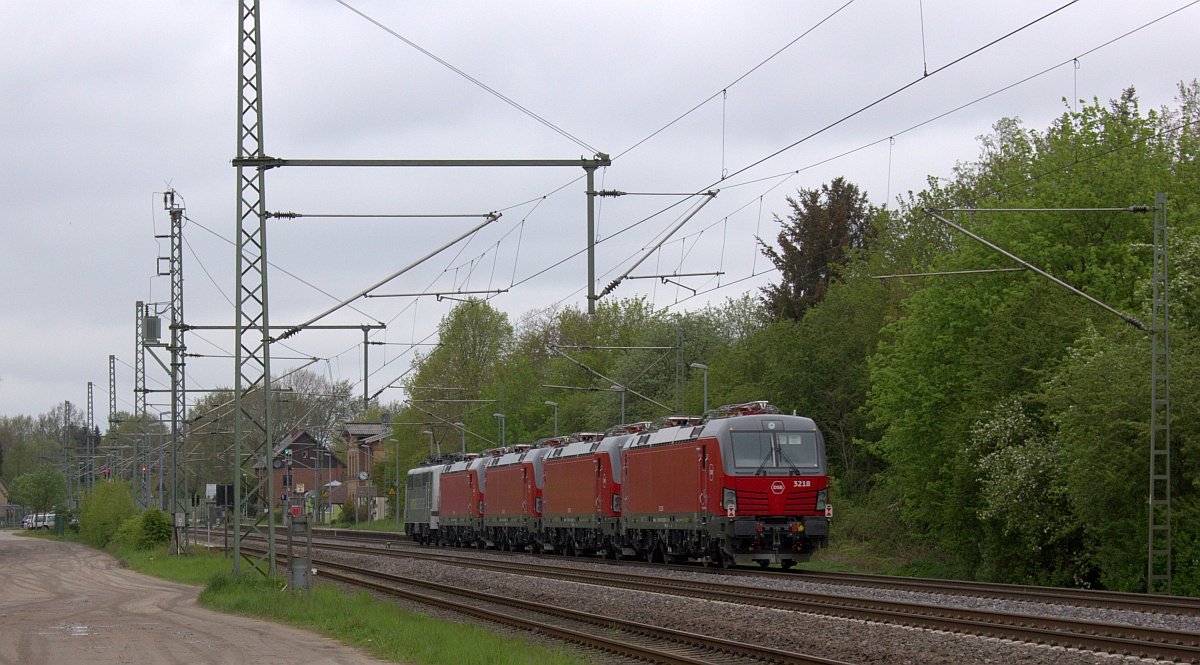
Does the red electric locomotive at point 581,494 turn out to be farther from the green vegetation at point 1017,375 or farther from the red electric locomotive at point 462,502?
the red electric locomotive at point 462,502

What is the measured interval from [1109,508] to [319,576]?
63.6 ft

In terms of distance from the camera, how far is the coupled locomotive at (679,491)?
3039 cm

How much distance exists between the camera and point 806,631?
16828mm

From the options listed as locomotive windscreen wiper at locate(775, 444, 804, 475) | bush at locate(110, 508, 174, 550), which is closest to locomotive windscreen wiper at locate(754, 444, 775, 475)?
locomotive windscreen wiper at locate(775, 444, 804, 475)

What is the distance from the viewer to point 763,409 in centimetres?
3197

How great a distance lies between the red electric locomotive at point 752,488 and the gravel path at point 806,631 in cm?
399

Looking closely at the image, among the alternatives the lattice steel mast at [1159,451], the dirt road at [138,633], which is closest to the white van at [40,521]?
A: the dirt road at [138,633]

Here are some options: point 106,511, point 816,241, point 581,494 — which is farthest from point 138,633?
point 816,241

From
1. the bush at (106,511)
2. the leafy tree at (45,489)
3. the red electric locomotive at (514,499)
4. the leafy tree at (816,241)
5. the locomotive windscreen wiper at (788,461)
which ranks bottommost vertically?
the leafy tree at (45,489)

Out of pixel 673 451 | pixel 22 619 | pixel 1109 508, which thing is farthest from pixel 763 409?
pixel 22 619

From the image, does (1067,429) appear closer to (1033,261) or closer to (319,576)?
(1033,261)

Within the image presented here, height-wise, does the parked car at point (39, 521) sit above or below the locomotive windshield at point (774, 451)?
below

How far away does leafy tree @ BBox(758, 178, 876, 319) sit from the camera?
229ft

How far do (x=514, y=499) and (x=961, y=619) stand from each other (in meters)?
32.7
